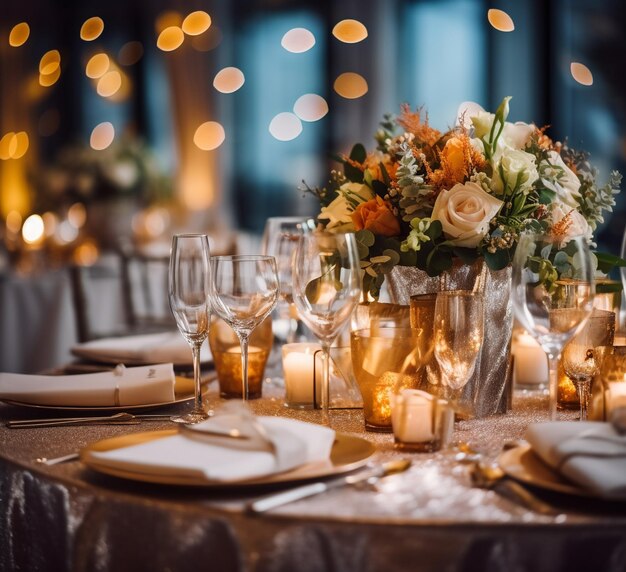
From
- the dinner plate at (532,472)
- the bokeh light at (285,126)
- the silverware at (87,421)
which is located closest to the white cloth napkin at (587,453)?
the dinner plate at (532,472)

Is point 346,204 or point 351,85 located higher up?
point 351,85

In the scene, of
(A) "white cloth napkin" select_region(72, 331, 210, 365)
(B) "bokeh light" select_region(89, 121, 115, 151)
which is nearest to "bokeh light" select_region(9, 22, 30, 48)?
(B) "bokeh light" select_region(89, 121, 115, 151)

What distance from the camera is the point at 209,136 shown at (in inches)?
307

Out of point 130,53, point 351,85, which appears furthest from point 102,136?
point 351,85

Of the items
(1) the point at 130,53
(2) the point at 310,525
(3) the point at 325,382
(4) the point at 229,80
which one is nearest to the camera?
(2) the point at 310,525

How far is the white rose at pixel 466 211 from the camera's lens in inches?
47.4

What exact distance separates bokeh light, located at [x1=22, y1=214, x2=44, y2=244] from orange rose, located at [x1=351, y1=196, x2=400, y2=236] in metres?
4.28

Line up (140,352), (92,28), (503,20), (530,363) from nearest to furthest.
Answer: (530,363)
(140,352)
(503,20)
(92,28)

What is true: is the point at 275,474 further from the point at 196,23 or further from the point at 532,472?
the point at 196,23

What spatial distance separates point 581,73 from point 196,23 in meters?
3.92

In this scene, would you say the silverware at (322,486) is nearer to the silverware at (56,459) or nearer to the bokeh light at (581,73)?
the silverware at (56,459)

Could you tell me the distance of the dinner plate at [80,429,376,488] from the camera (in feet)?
2.82

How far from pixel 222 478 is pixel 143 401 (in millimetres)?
514

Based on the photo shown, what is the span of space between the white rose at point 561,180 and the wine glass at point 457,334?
238 millimetres
